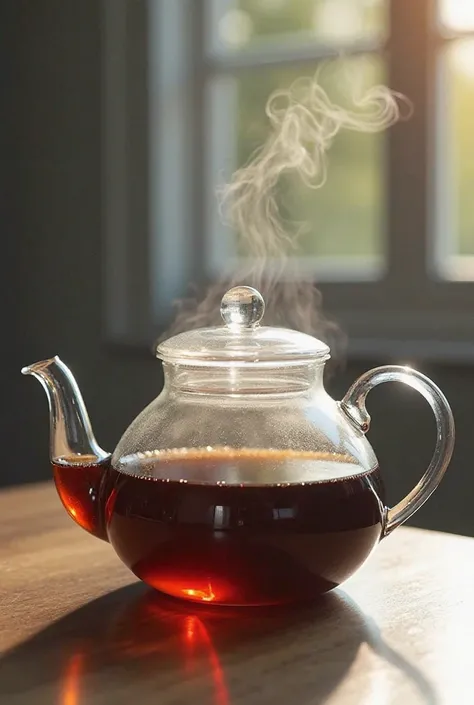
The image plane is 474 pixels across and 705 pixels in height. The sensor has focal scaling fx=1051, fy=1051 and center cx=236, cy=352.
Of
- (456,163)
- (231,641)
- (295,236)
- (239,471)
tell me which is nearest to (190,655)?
(231,641)

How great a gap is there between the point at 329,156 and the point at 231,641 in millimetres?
1820

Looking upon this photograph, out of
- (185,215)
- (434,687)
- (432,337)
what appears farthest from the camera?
(185,215)

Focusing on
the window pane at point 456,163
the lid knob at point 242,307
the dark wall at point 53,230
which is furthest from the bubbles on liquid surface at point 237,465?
the dark wall at point 53,230

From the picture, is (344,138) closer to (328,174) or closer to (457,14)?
(328,174)

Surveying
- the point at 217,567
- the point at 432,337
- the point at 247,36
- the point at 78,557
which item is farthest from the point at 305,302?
the point at 217,567

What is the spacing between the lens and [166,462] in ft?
2.48

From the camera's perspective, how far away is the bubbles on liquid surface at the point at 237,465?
2.40ft

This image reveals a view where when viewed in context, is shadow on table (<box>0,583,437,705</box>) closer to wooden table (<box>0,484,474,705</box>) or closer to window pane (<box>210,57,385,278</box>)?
wooden table (<box>0,484,474,705</box>)

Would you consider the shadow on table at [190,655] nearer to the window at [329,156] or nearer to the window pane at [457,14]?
the window at [329,156]

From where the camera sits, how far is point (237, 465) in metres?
0.75

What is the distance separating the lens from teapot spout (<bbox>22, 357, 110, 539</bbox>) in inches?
31.4

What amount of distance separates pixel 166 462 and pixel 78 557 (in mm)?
194

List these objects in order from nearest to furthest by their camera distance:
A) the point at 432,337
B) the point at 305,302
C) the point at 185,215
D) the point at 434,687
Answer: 1. the point at 434,687
2. the point at 432,337
3. the point at 305,302
4. the point at 185,215

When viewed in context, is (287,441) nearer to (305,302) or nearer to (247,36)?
(305,302)
